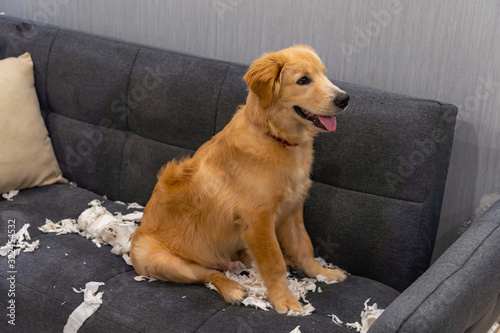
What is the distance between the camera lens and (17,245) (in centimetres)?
201

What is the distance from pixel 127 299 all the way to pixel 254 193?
0.53 metres

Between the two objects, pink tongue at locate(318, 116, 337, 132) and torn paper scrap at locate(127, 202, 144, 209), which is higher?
pink tongue at locate(318, 116, 337, 132)

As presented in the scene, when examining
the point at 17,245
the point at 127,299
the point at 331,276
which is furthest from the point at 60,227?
the point at 331,276

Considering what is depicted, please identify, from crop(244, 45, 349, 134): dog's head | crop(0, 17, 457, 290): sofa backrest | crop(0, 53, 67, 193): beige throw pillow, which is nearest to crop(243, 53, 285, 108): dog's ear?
crop(244, 45, 349, 134): dog's head

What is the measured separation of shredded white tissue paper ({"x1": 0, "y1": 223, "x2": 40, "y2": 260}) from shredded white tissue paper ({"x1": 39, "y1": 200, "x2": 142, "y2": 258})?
9 cm

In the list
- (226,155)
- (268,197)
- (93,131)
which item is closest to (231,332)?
(268,197)

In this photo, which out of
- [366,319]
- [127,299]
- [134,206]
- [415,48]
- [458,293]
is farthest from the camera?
[134,206]

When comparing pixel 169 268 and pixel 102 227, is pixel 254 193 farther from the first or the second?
pixel 102 227

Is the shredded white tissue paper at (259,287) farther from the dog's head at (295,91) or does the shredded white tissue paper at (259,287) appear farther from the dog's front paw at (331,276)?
the dog's head at (295,91)

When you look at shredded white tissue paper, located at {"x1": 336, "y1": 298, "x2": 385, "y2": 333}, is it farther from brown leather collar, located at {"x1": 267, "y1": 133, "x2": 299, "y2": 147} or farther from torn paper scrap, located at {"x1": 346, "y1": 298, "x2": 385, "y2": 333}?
brown leather collar, located at {"x1": 267, "y1": 133, "x2": 299, "y2": 147}

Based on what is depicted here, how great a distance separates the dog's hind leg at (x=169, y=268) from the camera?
1778mm

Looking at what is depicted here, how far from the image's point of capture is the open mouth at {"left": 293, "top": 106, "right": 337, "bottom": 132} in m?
1.66

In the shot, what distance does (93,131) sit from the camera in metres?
2.52

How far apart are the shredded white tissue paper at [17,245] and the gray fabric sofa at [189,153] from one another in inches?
1.9
